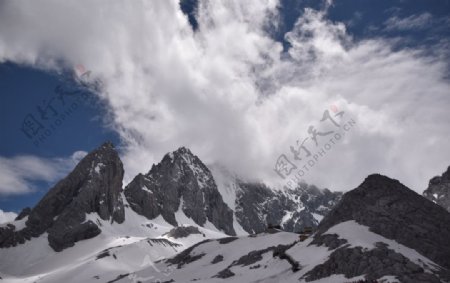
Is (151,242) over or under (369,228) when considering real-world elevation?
over

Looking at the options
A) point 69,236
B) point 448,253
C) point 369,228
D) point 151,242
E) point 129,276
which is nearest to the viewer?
point 448,253

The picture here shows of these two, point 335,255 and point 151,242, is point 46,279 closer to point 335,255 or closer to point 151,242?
point 151,242

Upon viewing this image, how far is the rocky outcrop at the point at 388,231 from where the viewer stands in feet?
148

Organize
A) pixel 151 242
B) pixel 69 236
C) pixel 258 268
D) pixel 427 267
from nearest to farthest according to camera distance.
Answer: pixel 427 267 → pixel 258 268 → pixel 151 242 → pixel 69 236

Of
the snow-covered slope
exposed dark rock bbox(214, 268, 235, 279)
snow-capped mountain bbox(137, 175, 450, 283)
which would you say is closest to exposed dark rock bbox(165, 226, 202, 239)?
the snow-covered slope

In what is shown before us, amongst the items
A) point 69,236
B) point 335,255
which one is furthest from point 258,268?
point 69,236

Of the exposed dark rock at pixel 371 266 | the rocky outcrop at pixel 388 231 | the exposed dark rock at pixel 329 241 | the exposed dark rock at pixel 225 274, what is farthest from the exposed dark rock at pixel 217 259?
the exposed dark rock at pixel 371 266

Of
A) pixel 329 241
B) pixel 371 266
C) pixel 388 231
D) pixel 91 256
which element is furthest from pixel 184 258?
pixel 91 256

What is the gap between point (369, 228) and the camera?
57.7 m

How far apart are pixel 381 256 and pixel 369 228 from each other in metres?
11.1

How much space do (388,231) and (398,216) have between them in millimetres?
5156

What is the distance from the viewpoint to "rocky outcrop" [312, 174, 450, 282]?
45062mm

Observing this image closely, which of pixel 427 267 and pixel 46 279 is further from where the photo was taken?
pixel 46 279

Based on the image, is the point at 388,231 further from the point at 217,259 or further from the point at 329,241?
the point at 217,259
